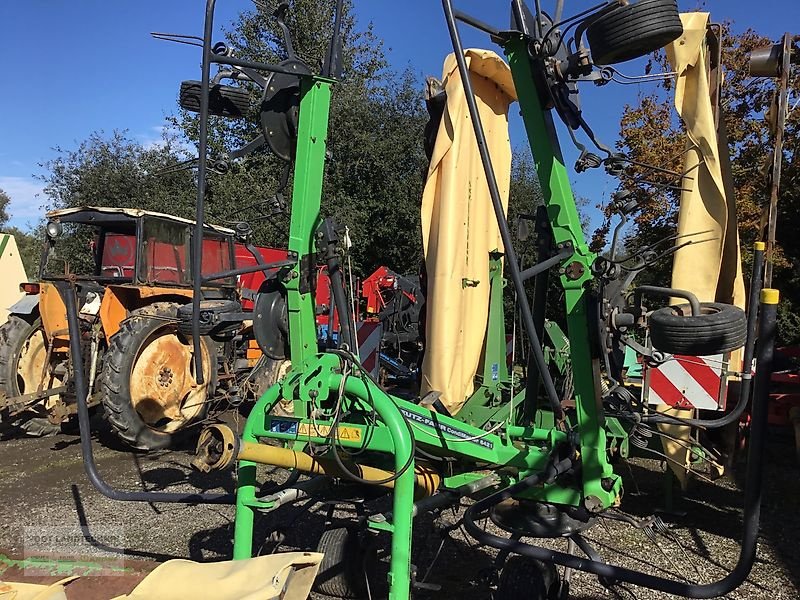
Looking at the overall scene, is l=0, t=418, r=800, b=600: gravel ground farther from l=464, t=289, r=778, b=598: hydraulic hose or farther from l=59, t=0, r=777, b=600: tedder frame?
l=464, t=289, r=778, b=598: hydraulic hose

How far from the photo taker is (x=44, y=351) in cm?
812

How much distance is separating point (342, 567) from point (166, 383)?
4.36 metres

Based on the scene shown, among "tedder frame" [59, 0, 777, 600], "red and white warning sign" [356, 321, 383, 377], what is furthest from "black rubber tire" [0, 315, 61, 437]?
"tedder frame" [59, 0, 777, 600]

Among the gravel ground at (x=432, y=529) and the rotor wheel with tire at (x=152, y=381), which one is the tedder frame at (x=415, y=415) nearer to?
the gravel ground at (x=432, y=529)

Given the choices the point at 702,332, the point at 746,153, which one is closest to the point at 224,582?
the point at 702,332

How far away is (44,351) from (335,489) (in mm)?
6227

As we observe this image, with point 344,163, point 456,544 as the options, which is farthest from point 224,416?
point 344,163

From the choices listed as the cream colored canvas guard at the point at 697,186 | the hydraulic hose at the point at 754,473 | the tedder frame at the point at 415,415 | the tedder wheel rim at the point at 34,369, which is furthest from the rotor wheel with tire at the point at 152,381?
the hydraulic hose at the point at 754,473

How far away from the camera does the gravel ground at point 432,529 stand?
12.6 ft

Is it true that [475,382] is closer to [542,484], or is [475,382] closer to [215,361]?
[542,484]

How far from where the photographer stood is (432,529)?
174 inches

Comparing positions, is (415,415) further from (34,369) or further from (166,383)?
(34,369)

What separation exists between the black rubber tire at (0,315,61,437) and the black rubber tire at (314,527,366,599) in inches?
223

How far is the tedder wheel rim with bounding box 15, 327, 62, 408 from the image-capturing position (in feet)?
25.7
